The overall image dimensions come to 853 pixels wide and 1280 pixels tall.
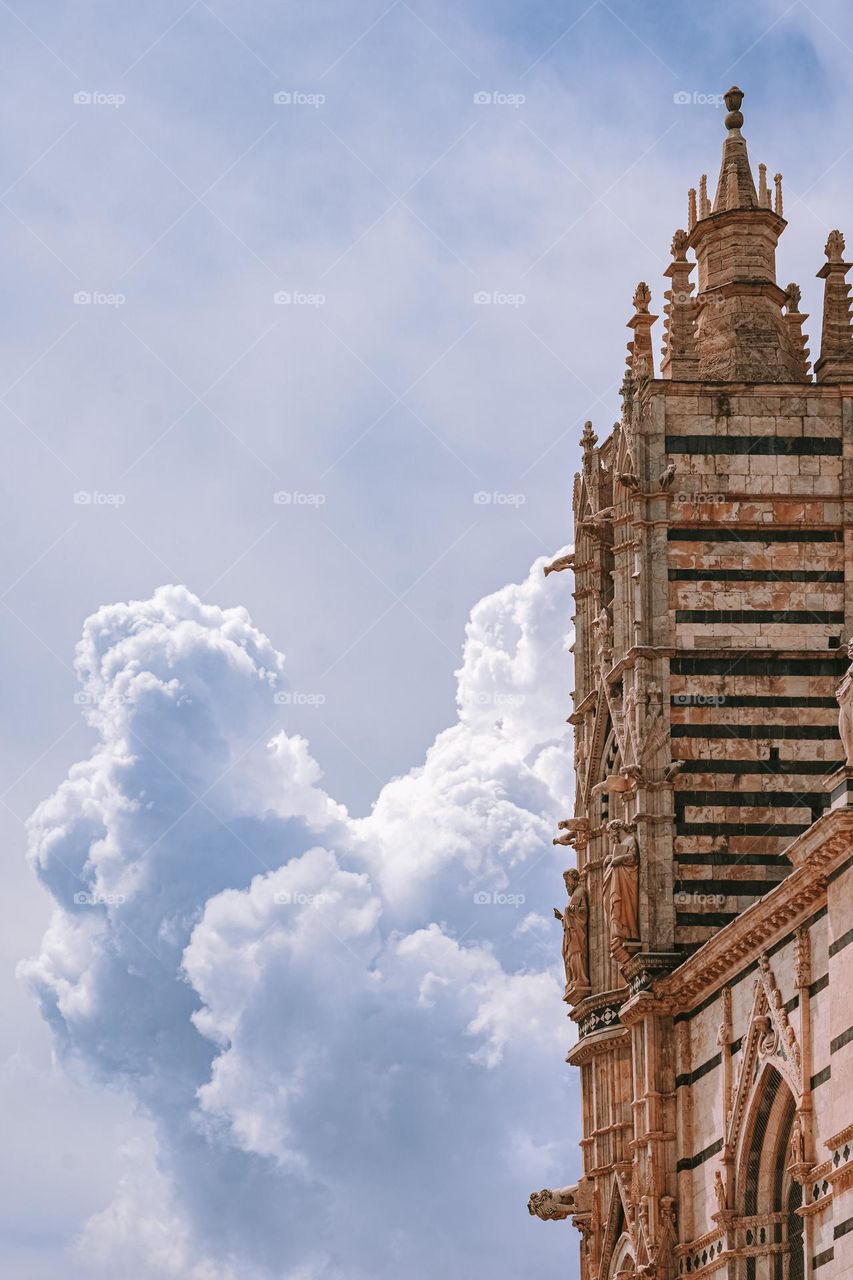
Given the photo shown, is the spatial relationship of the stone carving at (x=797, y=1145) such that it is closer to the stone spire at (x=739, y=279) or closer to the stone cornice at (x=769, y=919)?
the stone cornice at (x=769, y=919)

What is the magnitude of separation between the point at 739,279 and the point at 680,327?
96.1 inches

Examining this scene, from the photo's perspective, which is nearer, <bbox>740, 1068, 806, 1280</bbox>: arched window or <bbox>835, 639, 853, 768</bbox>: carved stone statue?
<bbox>835, 639, 853, 768</bbox>: carved stone statue

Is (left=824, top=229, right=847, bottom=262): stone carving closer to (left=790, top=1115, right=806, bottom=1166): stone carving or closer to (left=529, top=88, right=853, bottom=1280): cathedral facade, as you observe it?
(left=529, top=88, right=853, bottom=1280): cathedral facade

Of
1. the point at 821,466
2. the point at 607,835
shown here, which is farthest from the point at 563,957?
the point at 821,466

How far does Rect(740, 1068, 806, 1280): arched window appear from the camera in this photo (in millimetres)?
43281

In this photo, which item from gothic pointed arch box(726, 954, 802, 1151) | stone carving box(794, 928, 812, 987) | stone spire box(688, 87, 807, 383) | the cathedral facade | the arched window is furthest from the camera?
stone spire box(688, 87, 807, 383)

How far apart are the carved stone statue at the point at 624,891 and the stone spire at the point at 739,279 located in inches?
395

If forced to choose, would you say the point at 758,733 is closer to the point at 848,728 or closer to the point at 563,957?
the point at 563,957

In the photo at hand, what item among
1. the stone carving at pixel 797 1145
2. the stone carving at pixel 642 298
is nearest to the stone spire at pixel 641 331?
the stone carving at pixel 642 298

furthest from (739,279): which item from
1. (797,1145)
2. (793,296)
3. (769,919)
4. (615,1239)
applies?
(797,1145)

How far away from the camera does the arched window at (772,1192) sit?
43.3 metres

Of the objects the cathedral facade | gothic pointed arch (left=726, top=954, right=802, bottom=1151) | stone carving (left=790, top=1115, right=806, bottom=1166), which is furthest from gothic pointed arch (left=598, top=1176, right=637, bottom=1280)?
stone carving (left=790, top=1115, right=806, bottom=1166)

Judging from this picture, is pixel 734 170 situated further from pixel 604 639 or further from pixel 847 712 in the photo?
pixel 847 712

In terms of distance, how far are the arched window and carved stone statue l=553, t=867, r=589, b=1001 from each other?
35.7 feet
